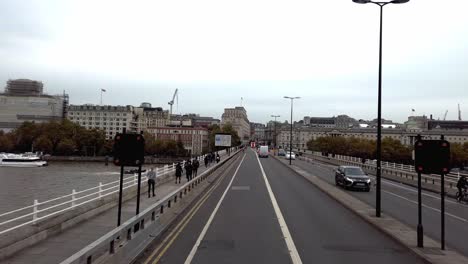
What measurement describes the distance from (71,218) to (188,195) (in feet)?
33.3

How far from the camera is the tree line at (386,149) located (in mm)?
119387

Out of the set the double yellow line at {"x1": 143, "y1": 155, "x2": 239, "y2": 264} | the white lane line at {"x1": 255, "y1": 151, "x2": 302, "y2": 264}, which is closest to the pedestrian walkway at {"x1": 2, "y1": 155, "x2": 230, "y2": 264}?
the double yellow line at {"x1": 143, "y1": 155, "x2": 239, "y2": 264}

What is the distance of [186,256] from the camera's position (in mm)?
10688

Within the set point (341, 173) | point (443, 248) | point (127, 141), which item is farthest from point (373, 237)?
point (341, 173)

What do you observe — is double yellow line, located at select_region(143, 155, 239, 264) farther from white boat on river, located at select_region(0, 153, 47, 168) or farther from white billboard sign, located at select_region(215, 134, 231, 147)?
white boat on river, located at select_region(0, 153, 47, 168)

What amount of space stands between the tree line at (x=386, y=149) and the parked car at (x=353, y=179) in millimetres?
86964

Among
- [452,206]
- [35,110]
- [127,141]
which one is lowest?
[452,206]

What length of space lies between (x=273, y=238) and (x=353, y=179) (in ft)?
63.9

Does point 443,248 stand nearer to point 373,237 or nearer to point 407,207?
point 373,237

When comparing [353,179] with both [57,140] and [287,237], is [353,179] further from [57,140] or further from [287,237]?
[57,140]

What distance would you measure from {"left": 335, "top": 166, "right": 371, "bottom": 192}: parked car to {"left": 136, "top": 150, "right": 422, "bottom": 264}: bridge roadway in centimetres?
986

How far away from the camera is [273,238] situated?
13273 mm

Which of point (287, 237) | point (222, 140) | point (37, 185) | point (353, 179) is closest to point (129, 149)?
point (287, 237)

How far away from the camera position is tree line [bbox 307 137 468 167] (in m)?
119
